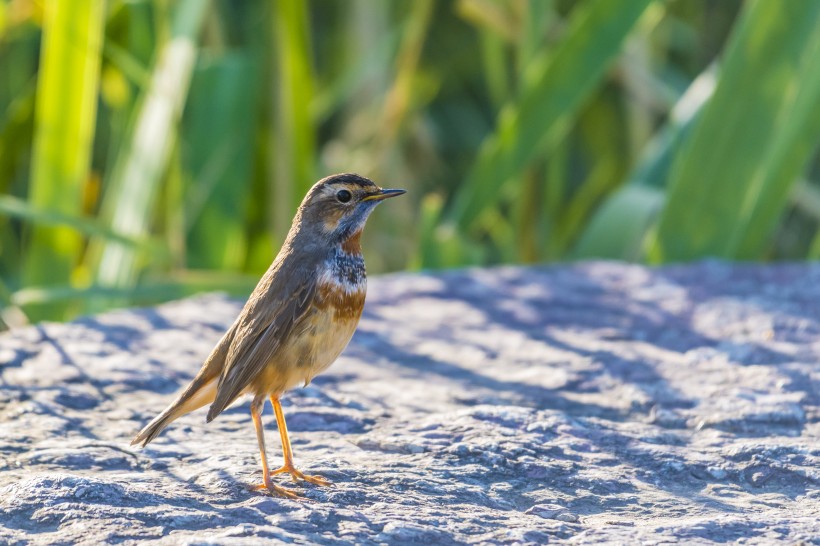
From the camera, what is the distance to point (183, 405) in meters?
2.96

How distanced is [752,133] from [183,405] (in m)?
→ 2.70

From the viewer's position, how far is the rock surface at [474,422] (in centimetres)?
248

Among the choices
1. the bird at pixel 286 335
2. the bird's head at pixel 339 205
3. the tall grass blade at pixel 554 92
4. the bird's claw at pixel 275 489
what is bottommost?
the bird's claw at pixel 275 489

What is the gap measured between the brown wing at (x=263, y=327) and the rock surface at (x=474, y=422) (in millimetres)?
200

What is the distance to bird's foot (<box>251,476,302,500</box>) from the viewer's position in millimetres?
2641

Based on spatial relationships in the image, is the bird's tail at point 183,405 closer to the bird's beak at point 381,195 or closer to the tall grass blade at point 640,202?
the bird's beak at point 381,195

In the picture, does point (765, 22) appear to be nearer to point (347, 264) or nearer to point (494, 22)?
point (494, 22)

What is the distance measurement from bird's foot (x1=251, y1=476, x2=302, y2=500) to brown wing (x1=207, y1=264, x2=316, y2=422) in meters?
0.27

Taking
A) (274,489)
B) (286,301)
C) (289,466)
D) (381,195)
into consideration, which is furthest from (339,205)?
(274,489)

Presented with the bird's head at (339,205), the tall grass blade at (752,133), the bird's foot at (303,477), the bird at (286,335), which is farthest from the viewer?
the tall grass blade at (752,133)

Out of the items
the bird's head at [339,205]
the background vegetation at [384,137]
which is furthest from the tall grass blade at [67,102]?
the bird's head at [339,205]

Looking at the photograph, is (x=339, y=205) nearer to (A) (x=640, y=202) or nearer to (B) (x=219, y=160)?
(A) (x=640, y=202)

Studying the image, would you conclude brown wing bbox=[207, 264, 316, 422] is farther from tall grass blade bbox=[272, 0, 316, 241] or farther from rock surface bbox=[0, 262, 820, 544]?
tall grass blade bbox=[272, 0, 316, 241]

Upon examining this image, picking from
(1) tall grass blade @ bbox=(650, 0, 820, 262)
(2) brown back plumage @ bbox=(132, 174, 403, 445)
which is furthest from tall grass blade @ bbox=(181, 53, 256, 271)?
(2) brown back plumage @ bbox=(132, 174, 403, 445)
